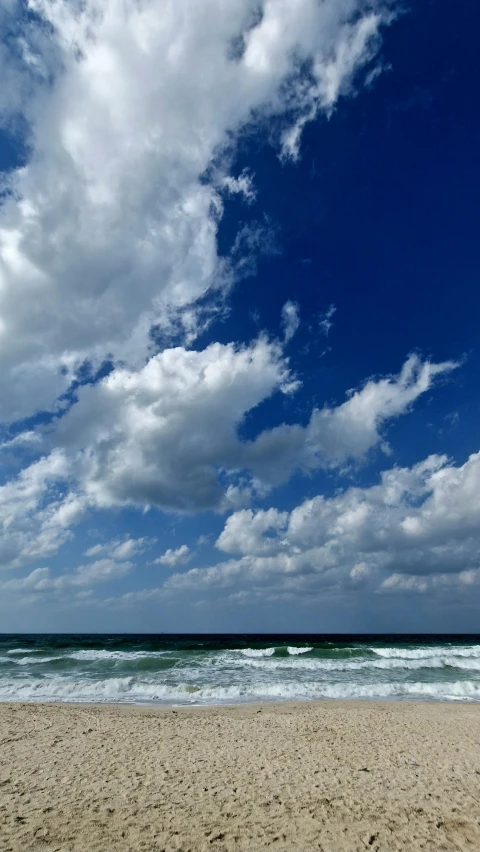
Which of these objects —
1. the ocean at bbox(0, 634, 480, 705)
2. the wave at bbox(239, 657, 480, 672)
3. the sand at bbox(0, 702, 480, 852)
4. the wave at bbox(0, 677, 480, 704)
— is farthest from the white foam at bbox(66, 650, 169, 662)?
the sand at bbox(0, 702, 480, 852)

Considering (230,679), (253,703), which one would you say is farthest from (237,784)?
(230,679)

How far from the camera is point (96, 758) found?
10289 millimetres

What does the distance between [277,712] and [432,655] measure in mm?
32603

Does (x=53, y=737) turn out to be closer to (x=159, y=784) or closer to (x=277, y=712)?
(x=159, y=784)

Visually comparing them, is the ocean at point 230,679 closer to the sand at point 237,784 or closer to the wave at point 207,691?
the wave at point 207,691

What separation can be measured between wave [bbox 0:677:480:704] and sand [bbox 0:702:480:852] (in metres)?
5.90

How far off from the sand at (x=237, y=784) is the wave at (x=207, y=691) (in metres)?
5.90

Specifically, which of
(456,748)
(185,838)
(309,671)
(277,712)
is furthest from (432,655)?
(185,838)

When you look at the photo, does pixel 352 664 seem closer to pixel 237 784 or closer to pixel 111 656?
pixel 111 656

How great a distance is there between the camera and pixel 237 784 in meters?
8.70

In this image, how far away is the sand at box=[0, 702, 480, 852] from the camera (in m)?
6.65

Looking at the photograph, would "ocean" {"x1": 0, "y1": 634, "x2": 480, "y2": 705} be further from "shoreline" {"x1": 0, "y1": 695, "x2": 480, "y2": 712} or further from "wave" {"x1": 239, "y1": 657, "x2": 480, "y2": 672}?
"shoreline" {"x1": 0, "y1": 695, "x2": 480, "y2": 712}

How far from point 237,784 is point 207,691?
13.9 m

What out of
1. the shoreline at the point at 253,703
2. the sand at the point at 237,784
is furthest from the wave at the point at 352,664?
the sand at the point at 237,784
